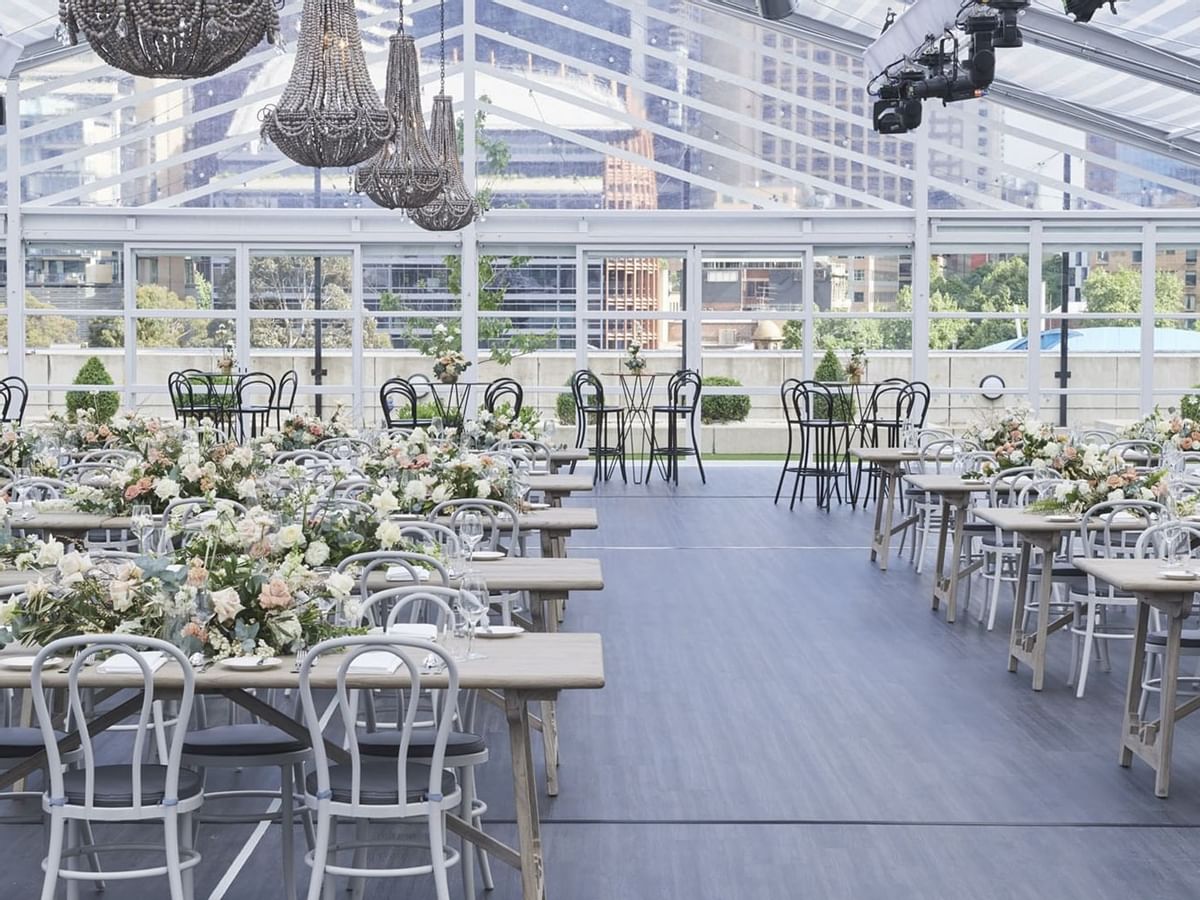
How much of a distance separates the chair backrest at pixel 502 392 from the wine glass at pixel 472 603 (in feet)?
31.2

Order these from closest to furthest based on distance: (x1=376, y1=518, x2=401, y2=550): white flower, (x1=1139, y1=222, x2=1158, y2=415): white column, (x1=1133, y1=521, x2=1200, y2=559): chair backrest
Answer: (x1=376, y1=518, x2=401, y2=550): white flower → (x1=1133, y1=521, x2=1200, y2=559): chair backrest → (x1=1139, y1=222, x2=1158, y2=415): white column

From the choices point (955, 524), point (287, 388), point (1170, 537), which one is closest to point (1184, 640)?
point (1170, 537)

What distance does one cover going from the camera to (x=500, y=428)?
10.6 metres

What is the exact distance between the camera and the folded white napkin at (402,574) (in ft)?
17.5

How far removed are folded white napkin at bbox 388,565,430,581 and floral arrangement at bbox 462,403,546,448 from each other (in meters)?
4.27

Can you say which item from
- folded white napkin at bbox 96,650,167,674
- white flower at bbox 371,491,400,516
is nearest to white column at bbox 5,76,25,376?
white flower at bbox 371,491,400,516

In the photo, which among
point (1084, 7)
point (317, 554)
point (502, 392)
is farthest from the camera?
point (502, 392)

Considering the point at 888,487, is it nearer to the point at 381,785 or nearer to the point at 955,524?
the point at 955,524

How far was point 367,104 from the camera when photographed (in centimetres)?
670

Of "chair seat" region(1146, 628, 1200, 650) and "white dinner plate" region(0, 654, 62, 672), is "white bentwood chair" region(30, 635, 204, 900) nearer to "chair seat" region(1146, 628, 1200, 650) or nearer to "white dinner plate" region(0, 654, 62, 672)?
"white dinner plate" region(0, 654, 62, 672)

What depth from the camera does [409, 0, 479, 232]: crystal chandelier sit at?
9430 millimetres

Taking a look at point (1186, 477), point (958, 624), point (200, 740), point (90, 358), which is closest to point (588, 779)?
point (200, 740)

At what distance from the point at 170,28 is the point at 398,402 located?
488 inches

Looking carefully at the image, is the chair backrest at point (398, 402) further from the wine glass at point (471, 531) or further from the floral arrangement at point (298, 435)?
the wine glass at point (471, 531)
